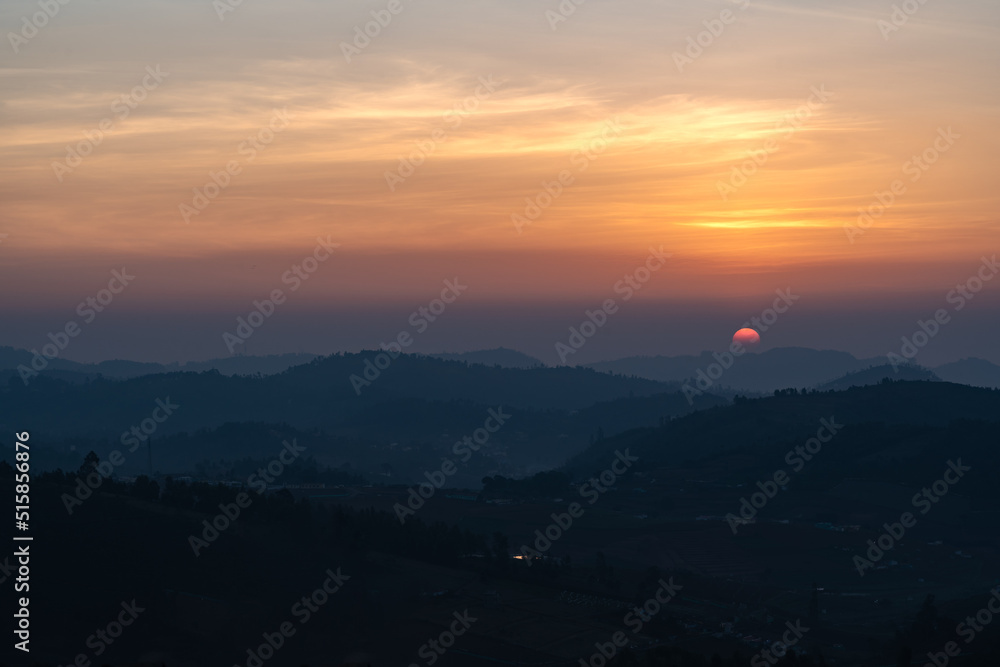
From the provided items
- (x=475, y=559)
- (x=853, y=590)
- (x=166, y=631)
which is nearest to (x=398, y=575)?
(x=475, y=559)

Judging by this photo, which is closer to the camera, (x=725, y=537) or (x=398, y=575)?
(x=398, y=575)

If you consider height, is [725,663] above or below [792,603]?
above

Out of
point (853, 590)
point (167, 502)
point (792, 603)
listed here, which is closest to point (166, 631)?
point (167, 502)

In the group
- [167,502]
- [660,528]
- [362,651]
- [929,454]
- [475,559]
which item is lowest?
[929,454]

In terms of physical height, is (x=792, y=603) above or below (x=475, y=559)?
below

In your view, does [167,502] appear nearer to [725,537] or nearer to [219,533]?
[219,533]

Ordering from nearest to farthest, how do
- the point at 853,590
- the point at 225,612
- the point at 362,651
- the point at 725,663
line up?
the point at 725,663
the point at 362,651
the point at 225,612
the point at 853,590

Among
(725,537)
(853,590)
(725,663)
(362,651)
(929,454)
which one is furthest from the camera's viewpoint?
(929,454)

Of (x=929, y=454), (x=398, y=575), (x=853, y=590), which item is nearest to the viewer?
(x=398, y=575)

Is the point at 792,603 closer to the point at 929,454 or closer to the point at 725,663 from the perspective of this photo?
the point at 725,663
